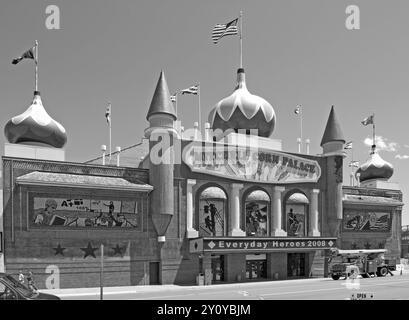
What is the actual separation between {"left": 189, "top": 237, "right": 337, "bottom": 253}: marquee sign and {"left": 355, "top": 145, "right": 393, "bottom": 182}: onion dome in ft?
49.9

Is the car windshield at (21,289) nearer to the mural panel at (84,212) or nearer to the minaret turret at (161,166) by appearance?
the mural panel at (84,212)

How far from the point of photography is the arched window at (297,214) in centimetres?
4188

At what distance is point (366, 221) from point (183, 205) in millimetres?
22368

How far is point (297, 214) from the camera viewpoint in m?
42.6

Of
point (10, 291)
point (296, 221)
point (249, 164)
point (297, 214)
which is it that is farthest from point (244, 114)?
point (10, 291)

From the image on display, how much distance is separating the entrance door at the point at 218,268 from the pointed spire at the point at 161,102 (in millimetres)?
12671

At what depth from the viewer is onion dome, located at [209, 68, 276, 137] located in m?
42.4

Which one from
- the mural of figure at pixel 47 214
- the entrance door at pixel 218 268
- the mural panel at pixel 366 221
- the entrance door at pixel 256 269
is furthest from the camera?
the mural panel at pixel 366 221

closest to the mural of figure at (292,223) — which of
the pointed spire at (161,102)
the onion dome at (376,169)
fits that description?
the pointed spire at (161,102)

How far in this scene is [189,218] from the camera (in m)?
36.6

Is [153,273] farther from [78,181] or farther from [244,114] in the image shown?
[244,114]

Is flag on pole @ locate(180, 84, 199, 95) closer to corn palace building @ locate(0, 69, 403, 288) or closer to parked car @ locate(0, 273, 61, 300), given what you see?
corn palace building @ locate(0, 69, 403, 288)

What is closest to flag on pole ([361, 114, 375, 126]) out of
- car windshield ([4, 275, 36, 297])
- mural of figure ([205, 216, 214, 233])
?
mural of figure ([205, 216, 214, 233])
